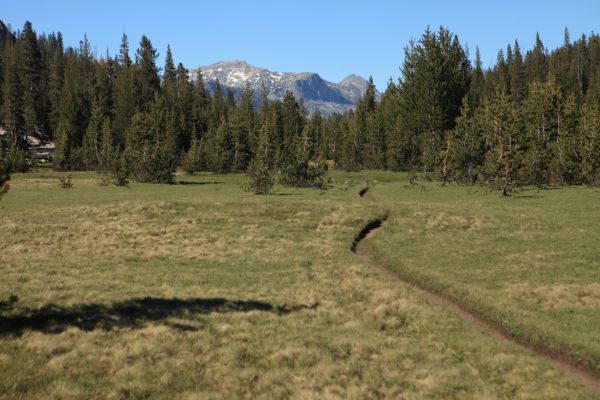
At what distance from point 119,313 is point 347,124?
428ft

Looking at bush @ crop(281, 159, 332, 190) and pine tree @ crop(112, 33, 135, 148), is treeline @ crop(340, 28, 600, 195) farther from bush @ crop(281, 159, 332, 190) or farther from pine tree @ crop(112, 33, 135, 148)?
pine tree @ crop(112, 33, 135, 148)

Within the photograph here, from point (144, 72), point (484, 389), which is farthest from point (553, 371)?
point (144, 72)

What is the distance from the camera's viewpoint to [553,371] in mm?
12539

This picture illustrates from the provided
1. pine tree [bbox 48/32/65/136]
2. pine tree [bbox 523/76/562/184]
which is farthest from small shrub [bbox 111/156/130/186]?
pine tree [bbox 48/32/65/136]

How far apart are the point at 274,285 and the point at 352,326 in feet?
19.6

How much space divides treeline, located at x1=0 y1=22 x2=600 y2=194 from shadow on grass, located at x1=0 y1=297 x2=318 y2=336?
38.7 metres

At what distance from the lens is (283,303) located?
1875 cm

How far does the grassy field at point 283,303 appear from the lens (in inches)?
461

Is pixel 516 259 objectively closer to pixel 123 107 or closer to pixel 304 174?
pixel 304 174

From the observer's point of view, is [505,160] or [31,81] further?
[31,81]

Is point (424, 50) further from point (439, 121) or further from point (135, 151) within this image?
point (135, 151)

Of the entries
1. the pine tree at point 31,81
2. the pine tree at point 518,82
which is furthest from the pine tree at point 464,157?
the pine tree at point 31,81

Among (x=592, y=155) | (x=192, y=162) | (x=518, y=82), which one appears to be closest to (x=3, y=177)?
(x=592, y=155)

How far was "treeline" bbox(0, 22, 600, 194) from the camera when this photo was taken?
6638cm
